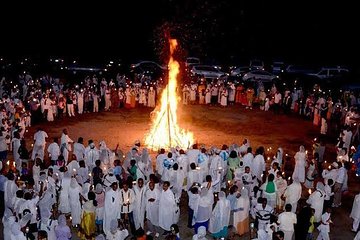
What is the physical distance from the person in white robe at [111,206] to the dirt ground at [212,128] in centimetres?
774

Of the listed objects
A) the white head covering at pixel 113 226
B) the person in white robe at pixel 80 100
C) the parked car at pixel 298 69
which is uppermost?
the parked car at pixel 298 69

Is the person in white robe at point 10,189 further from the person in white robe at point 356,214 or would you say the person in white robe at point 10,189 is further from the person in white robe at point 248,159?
the person in white robe at point 356,214

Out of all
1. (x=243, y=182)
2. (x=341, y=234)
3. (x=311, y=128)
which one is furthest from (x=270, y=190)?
(x=311, y=128)

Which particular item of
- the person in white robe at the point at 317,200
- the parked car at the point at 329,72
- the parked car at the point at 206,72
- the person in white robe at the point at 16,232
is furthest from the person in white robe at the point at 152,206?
the parked car at the point at 329,72

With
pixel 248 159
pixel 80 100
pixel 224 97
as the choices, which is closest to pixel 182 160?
pixel 248 159

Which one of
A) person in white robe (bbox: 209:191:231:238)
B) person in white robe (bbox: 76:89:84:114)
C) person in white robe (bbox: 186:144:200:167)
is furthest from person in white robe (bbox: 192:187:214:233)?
person in white robe (bbox: 76:89:84:114)

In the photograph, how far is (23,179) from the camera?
42.5 ft

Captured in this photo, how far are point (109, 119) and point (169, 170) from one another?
11.0 meters

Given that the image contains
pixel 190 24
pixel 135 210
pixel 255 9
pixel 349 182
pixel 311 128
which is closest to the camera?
pixel 135 210

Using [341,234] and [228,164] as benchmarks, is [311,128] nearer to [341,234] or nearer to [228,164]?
[228,164]

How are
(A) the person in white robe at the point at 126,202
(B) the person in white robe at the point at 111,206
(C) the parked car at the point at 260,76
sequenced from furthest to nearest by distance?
1. (C) the parked car at the point at 260,76
2. (A) the person in white robe at the point at 126,202
3. (B) the person in white robe at the point at 111,206

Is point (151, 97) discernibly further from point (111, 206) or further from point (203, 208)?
point (111, 206)

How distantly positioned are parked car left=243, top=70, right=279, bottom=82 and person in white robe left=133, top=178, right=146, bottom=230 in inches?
1029

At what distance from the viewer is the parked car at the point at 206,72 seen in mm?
37875
